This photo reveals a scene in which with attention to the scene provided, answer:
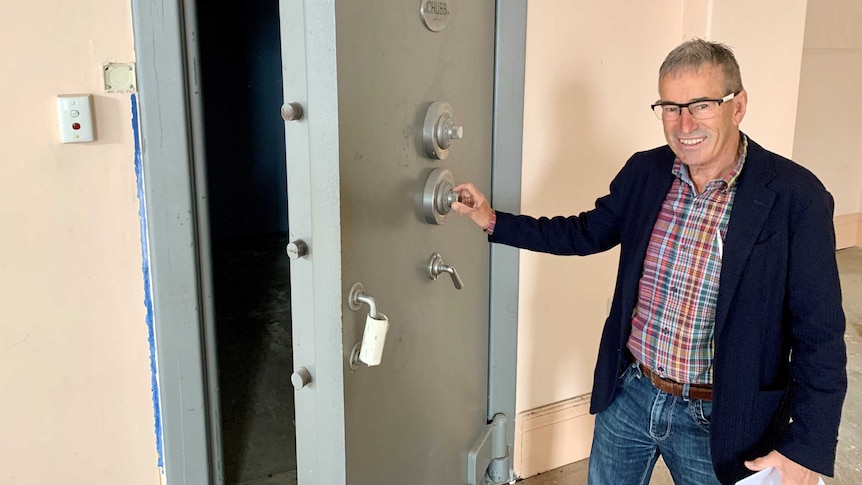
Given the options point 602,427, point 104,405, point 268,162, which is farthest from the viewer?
point 268,162

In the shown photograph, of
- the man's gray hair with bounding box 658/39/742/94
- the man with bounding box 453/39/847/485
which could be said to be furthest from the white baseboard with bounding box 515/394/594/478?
the man's gray hair with bounding box 658/39/742/94

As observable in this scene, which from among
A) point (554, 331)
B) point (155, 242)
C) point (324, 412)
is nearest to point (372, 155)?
point (324, 412)

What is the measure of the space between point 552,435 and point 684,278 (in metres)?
1.05

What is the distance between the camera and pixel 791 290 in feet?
3.89

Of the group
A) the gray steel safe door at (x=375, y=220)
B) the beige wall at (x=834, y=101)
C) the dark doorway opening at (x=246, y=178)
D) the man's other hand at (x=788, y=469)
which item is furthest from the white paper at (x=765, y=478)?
the beige wall at (x=834, y=101)

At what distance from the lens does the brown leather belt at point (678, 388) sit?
4.22 feet

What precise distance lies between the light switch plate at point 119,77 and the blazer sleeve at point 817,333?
53.1 inches

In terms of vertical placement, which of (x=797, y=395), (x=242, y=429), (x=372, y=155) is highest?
(x=372, y=155)

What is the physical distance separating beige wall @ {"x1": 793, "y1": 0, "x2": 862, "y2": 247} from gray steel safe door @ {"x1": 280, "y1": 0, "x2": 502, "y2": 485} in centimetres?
397

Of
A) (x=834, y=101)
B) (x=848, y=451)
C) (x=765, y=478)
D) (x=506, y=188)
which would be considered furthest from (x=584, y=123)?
(x=834, y=101)

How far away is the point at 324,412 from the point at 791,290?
0.82 meters

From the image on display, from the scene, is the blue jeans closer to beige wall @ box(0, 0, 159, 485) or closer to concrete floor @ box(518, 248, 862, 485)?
concrete floor @ box(518, 248, 862, 485)

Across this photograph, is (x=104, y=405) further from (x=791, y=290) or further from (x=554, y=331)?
(x=791, y=290)

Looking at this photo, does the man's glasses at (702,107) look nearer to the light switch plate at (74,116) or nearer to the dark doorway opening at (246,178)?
the light switch plate at (74,116)
